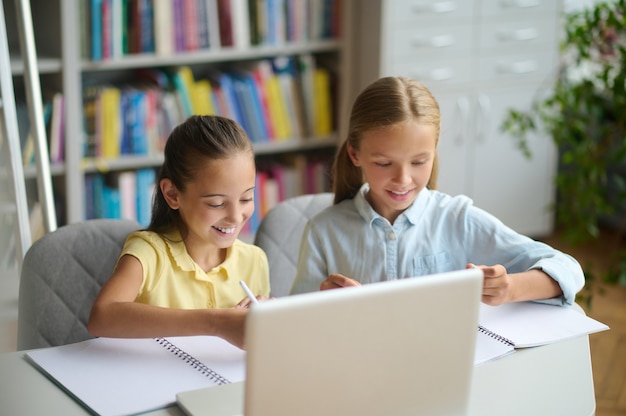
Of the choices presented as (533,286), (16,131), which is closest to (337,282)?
(533,286)

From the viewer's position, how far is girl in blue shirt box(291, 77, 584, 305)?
5.34ft

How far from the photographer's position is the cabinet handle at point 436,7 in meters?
3.46

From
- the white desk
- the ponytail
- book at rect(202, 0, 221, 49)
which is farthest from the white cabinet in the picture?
the white desk

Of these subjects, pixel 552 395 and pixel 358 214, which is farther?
pixel 358 214

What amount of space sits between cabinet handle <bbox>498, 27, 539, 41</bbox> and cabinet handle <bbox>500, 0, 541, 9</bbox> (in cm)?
9

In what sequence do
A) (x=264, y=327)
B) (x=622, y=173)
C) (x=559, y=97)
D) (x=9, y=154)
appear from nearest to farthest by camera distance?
(x=264, y=327) < (x=9, y=154) < (x=559, y=97) < (x=622, y=173)

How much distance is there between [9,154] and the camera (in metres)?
2.20

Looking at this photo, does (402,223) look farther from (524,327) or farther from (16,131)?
(16,131)

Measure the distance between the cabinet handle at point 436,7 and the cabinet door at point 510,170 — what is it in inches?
14.8

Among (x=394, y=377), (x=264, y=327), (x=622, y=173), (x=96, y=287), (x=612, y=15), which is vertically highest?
(x=612, y=15)

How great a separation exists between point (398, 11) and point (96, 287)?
195 centimetres

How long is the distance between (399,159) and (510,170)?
2.31 metres

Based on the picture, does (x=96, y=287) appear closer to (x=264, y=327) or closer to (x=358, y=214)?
(x=358, y=214)

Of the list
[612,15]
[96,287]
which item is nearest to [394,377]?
[96,287]
